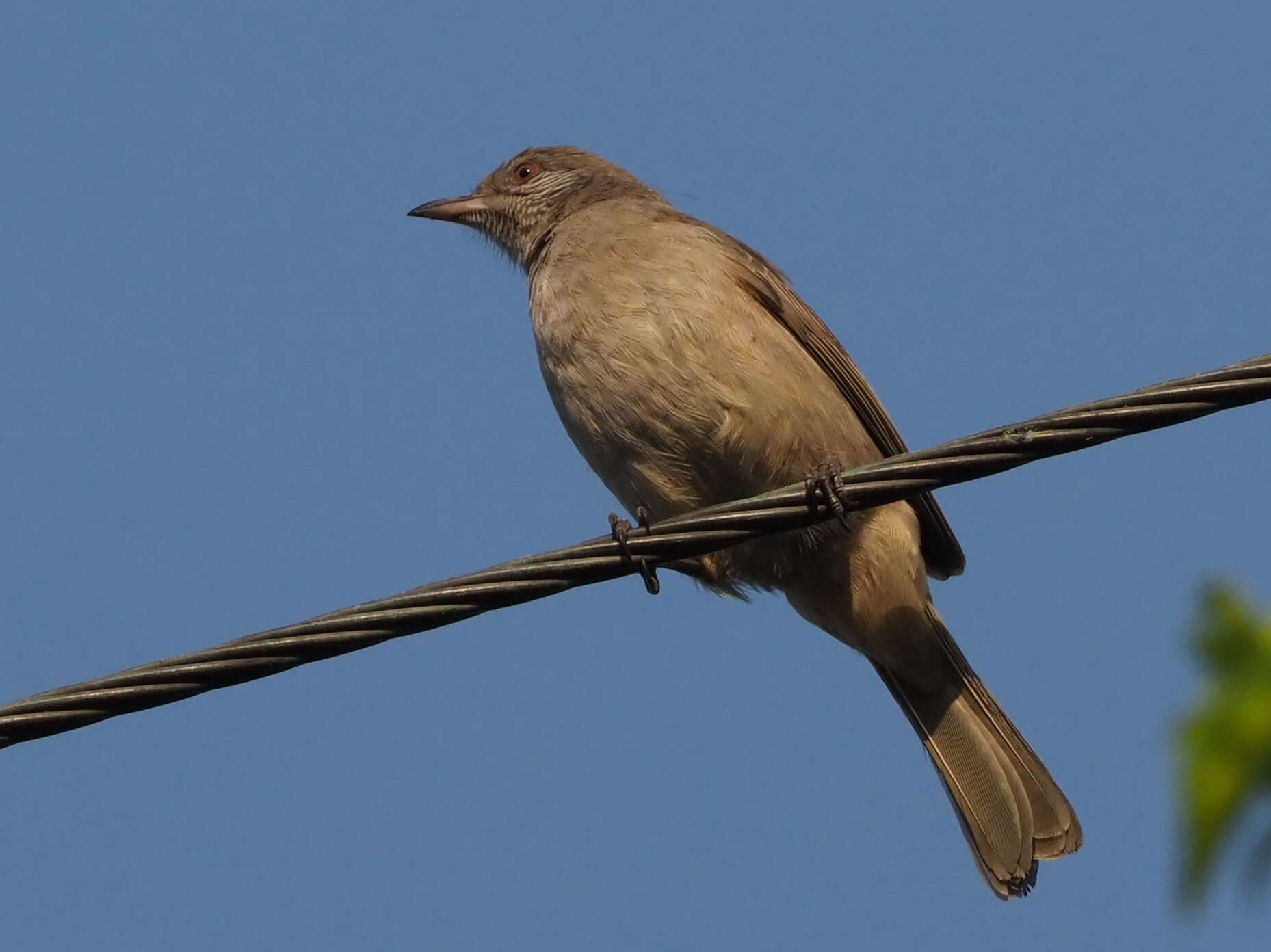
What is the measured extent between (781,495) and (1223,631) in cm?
337

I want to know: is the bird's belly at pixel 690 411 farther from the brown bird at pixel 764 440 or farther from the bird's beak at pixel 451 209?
the bird's beak at pixel 451 209

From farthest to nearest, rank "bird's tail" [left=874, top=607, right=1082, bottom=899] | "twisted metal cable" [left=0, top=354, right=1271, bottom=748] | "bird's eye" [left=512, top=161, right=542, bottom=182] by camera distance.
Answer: "bird's eye" [left=512, top=161, right=542, bottom=182]
"bird's tail" [left=874, top=607, right=1082, bottom=899]
"twisted metal cable" [left=0, top=354, right=1271, bottom=748]

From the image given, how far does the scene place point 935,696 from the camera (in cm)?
808

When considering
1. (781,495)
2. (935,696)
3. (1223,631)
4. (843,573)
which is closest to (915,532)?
(843,573)

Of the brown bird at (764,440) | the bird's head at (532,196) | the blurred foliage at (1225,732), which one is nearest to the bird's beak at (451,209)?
the bird's head at (532,196)

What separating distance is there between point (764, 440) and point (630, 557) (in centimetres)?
205

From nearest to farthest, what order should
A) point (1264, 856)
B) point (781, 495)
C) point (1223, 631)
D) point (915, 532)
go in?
1. point (1264, 856)
2. point (1223, 631)
3. point (781, 495)
4. point (915, 532)

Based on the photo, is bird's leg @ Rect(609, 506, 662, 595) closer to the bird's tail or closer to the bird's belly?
the bird's belly

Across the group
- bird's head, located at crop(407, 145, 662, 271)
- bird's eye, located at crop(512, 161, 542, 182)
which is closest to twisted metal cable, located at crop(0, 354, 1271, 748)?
bird's head, located at crop(407, 145, 662, 271)

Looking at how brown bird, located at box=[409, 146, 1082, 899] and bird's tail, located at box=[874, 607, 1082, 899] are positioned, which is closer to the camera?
brown bird, located at box=[409, 146, 1082, 899]

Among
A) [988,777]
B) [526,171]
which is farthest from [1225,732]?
[526,171]

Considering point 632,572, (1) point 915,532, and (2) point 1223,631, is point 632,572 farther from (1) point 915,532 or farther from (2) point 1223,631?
(2) point 1223,631

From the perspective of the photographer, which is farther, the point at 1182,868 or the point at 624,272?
the point at 624,272

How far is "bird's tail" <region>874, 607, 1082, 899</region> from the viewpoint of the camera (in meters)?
7.76
